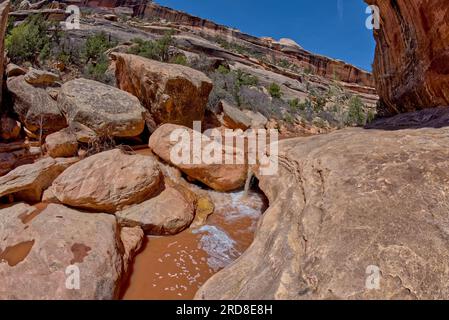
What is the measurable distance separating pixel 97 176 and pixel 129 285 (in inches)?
63.4

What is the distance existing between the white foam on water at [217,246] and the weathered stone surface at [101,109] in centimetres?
317

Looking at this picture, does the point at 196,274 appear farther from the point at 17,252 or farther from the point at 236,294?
the point at 17,252

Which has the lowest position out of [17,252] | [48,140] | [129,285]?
[129,285]

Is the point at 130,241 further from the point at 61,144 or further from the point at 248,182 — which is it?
the point at 61,144

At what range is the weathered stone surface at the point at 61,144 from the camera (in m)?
4.89

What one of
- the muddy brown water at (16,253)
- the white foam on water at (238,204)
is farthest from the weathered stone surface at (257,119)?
the muddy brown water at (16,253)

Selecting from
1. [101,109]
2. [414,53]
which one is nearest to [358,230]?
[414,53]

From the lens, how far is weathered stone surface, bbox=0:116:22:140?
4996 millimetres

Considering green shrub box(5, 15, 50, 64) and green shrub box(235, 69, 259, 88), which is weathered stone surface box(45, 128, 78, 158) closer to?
green shrub box(5, 15, 50, 64)

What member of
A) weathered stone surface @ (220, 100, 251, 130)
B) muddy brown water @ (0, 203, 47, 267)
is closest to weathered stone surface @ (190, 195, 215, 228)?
muddy brown water @ (0, 203, 47, 267)

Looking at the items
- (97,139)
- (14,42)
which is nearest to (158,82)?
(97,139)

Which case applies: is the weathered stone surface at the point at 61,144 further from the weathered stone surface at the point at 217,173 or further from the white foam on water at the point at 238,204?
the white foam on water at the point at 238,204

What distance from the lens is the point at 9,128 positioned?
16.5ft

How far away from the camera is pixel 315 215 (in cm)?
212
